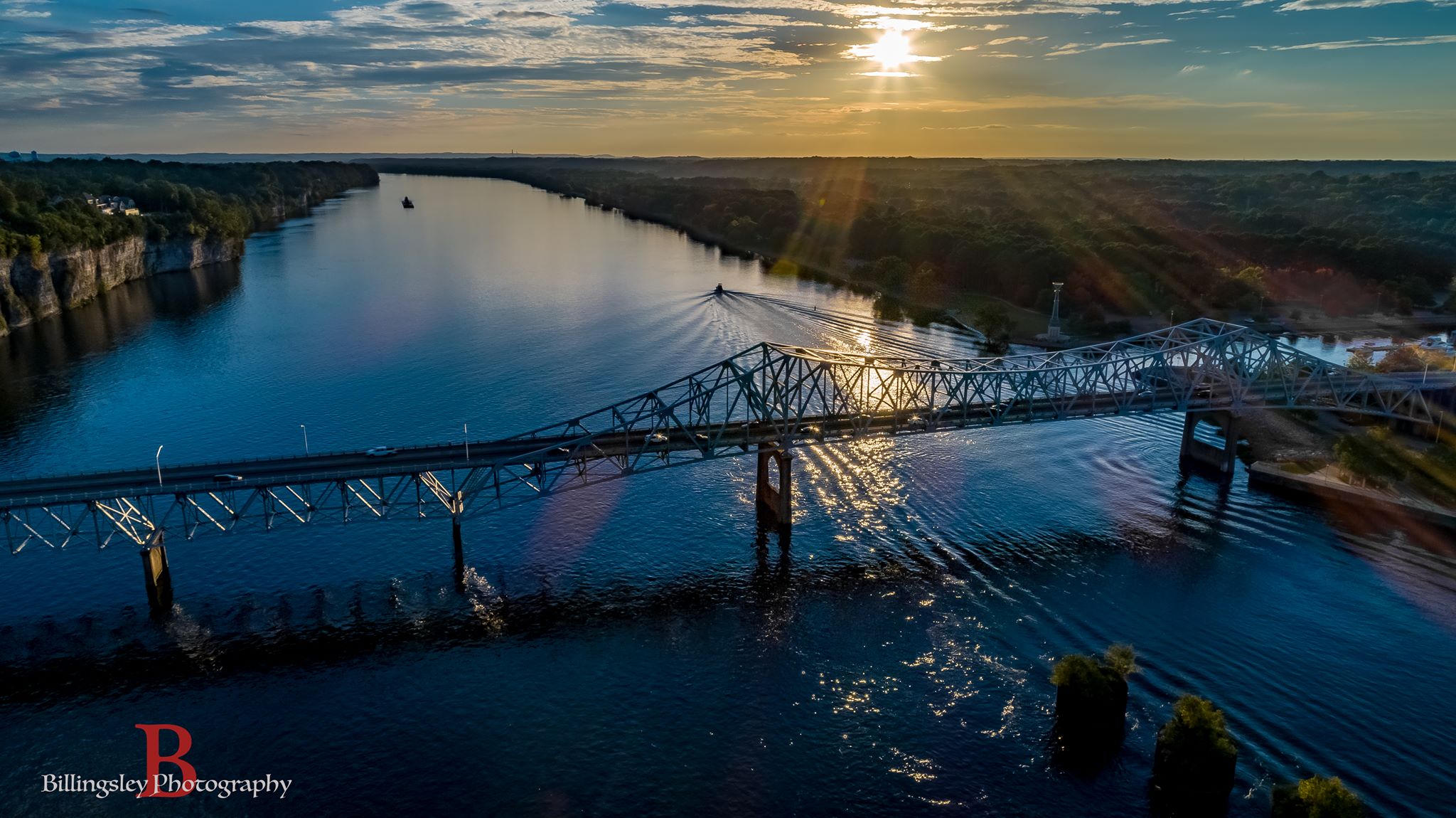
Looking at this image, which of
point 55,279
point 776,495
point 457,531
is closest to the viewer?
point 457,531

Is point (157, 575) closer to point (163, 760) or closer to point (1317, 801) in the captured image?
point (163, 760)

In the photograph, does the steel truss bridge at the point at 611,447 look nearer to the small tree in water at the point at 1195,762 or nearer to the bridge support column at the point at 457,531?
the bridge support column at the point at 457,531

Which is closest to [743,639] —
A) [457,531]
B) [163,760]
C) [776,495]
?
[776,495]

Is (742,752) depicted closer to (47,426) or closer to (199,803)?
(199,803)

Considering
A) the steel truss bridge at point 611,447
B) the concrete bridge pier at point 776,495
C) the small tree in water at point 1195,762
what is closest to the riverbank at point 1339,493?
the steel truss bridge at point 611,447

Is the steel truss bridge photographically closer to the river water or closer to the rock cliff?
the river water
